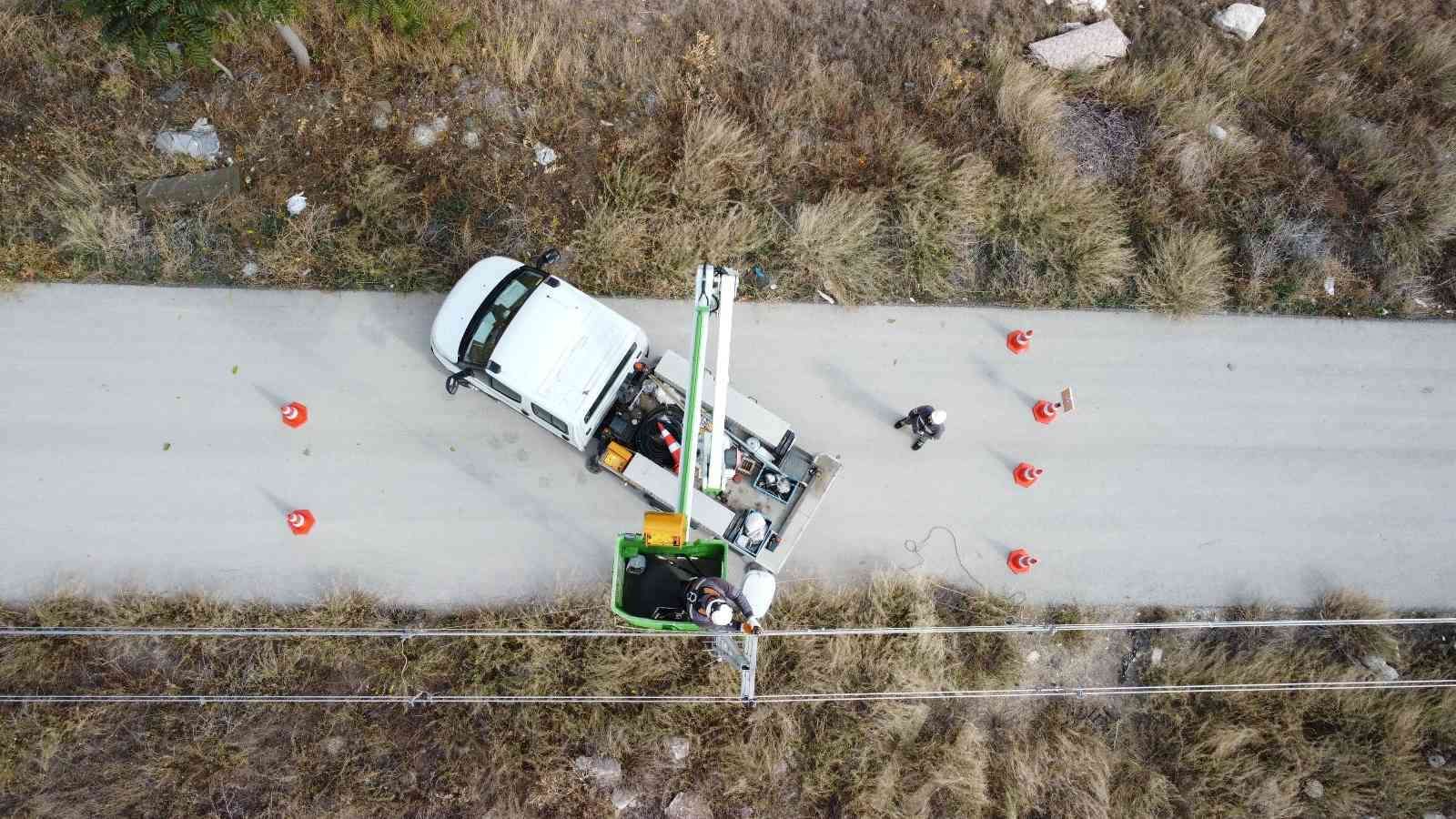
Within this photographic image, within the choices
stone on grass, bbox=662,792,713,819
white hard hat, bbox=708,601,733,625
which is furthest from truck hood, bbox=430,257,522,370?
stone on grass, bbox=662,792,713,819

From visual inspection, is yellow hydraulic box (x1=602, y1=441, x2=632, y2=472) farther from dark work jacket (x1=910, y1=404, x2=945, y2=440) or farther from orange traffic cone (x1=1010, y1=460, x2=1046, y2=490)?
orange traffic cone (x1=1010, y1=460, x2=1046, y2=490)

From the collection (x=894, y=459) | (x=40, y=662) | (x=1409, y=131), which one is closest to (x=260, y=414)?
(x=40, y=662)

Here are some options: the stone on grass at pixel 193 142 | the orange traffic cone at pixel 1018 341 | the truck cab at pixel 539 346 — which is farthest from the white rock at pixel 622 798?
the stone on grass at pixel 193 142

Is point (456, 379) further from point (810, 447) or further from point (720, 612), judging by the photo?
point (810, 447)

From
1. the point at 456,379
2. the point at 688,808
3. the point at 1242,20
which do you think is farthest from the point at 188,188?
the point at 1242,20

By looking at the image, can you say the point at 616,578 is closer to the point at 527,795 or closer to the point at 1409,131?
the point at 527,795
